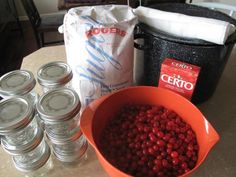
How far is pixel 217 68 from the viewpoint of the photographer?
530mm

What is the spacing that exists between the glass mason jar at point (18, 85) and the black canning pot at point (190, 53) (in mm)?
250

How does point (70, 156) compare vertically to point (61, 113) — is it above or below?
below

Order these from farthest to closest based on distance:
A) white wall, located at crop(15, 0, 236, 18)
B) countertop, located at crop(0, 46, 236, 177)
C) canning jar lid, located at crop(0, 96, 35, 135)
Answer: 1. white wall, located at crop(15, 0, 236, 18)
2. countertop, located at crop(0, 46, 236, 177)
3. canning jar lid, located at crop(0, 96, 35, 135)

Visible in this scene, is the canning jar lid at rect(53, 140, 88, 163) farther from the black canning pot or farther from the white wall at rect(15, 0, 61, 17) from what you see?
the white wall at rect(15, 0, 61, 17)

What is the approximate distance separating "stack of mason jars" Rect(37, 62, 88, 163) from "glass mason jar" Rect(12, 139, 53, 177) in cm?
2

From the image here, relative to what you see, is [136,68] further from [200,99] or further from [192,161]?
[192,161]

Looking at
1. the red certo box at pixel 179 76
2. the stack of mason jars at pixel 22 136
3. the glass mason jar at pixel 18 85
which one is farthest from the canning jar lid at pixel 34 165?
the red certo box at pixel 179 76

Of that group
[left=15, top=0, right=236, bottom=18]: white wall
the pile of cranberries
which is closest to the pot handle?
the pile of cranberries

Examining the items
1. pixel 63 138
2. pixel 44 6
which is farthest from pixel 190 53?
pixel 44 6

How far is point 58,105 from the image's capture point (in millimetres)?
430

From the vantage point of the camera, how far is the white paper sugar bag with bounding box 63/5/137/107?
1.60ft

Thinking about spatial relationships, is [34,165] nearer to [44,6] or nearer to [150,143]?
[150,143]

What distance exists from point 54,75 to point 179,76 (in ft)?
0.86

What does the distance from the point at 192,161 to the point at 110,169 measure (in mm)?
148
